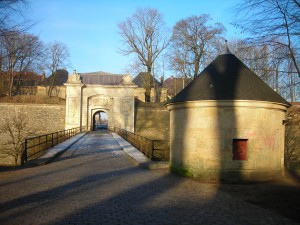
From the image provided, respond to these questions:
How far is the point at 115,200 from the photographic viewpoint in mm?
7070

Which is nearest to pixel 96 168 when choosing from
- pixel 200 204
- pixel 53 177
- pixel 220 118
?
pixel 53 177

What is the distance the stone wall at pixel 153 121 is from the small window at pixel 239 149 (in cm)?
3256

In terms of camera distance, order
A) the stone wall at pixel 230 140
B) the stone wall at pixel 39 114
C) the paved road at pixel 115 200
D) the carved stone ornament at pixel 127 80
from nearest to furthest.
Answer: the paved road at pixel 115 200, the stone wall at pixel 230 140, the stone wall at pixel 39 114, the carved stone ornament at pixel 127 80

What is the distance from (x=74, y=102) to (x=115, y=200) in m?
37.2

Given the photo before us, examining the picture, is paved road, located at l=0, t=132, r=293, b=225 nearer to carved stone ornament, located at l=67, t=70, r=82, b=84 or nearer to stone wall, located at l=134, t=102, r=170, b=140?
stone wall, located at l=134, t=102, r=170, b=140

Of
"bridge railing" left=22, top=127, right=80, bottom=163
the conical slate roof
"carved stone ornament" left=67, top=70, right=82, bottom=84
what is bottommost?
"bridge railing" left=22, top=127, right=80, bottom=163

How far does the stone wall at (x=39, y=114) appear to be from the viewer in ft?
133

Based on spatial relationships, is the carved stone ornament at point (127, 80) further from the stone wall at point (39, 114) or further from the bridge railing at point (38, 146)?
the bridge railing at point (38, 146)

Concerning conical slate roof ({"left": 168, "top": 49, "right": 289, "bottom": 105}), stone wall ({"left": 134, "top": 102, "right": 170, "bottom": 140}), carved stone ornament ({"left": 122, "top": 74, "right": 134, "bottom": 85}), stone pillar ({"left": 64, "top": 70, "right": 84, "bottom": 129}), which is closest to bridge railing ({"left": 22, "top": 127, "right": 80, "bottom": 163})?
conical slate roof ({"left": 168, "top": 49, "right": 289, "bottom": 105})

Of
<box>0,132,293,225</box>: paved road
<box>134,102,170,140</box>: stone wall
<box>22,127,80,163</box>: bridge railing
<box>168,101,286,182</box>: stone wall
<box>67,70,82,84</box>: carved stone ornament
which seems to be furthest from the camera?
<box>67,70,82,84</box>: carved stone ornament

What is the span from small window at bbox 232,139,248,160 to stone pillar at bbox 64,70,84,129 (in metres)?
34.6

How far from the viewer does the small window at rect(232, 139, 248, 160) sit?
9836 mm

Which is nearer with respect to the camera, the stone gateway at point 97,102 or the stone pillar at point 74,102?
the stone pillar at point 74,102

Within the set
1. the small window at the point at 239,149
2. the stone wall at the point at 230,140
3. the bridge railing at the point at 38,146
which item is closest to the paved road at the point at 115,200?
the stone wall at the point at 230,140
